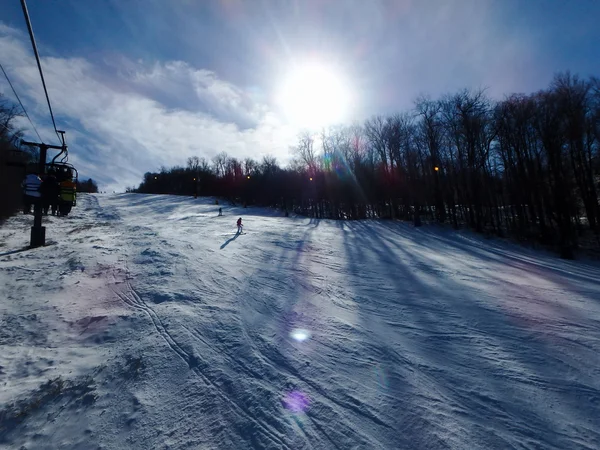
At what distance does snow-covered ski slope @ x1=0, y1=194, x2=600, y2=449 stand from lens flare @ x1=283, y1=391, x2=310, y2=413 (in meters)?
0.03

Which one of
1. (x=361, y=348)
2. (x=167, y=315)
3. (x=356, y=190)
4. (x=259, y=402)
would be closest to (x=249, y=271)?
(x=167, y=315)

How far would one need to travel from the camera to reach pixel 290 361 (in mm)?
4180

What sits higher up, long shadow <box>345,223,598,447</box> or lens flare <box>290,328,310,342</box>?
lens flare <box>290,328,310,342</box>

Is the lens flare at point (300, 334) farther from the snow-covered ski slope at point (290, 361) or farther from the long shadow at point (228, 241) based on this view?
the long shadow at point (228, 241)

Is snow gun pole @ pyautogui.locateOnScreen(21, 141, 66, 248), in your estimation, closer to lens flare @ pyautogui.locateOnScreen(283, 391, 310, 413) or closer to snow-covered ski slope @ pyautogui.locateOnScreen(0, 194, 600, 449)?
snow-covered ski slope @ pyautogui.locateOnScreen(0, 194, 600, 449)

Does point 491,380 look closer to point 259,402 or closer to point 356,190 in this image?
point 259,402

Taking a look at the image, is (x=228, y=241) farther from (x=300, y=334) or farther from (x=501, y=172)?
(x=501, y=172)

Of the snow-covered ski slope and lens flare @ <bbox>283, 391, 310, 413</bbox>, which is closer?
the snow-covered ski slope

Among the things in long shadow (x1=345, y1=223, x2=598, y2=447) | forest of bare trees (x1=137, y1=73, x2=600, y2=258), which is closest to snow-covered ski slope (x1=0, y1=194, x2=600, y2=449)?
long shadow (x1=345, y1=223, x2=598, y2=447)

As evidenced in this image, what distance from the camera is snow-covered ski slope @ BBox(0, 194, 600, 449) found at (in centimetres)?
298

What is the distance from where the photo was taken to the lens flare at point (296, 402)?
3268 millimetres

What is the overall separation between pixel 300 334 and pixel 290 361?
2.86 ft

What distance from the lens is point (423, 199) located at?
32406 mm

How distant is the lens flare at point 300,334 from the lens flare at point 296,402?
133cm
